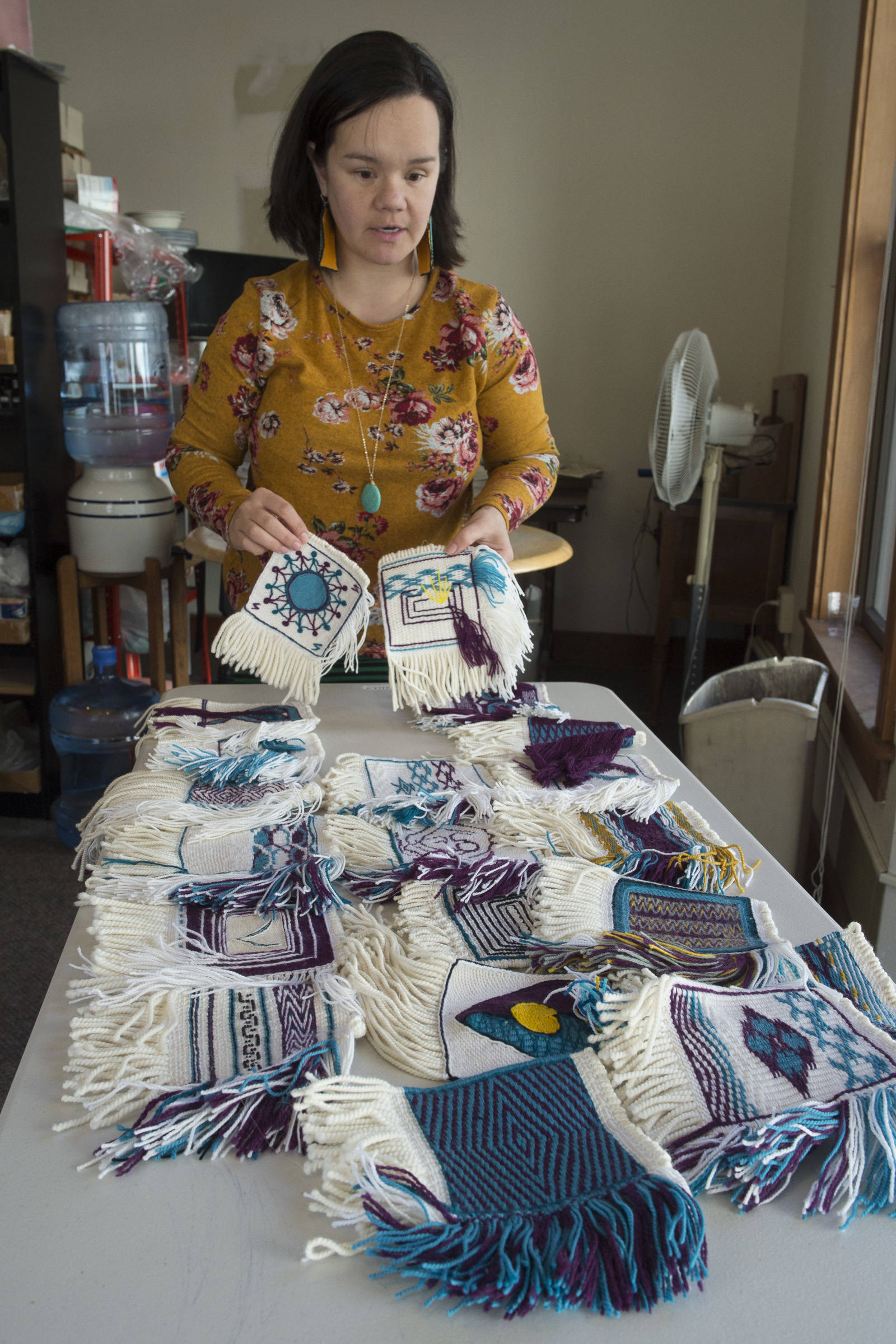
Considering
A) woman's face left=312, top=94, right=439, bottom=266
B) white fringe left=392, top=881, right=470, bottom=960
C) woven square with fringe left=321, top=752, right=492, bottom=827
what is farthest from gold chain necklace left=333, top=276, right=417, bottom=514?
white fringe left=392, top=881, right=470, bottom=960

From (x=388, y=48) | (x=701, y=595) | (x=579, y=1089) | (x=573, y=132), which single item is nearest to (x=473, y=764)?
(x=579, y=1089)

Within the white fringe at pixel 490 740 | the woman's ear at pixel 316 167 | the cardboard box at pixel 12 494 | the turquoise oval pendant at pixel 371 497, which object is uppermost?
the woman's ear at pixel 316 167

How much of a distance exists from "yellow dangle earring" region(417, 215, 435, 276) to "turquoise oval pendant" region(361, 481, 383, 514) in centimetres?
32

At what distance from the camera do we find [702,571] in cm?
312

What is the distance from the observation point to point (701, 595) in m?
3.19

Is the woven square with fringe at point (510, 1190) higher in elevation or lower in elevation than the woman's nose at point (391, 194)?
lower

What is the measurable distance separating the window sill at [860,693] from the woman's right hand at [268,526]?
4.03ft

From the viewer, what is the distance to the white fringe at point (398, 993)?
70 centimetres

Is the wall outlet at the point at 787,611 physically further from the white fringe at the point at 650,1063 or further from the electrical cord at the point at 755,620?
the white fringe at the point at 650,1063

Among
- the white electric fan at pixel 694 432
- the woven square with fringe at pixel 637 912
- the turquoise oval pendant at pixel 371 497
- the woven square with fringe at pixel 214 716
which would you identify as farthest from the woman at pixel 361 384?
the white electric fan at pixel 694 432

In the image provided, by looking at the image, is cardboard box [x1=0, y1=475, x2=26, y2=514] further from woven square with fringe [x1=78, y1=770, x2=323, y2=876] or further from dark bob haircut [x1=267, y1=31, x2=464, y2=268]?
woven square with fringe [x1=78, y1=770, x2=323, y2=876]

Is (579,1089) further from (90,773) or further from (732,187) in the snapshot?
(732,187)

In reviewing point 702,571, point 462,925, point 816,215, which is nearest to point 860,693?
point 702,571

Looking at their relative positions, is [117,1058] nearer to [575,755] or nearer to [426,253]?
[575,755]
